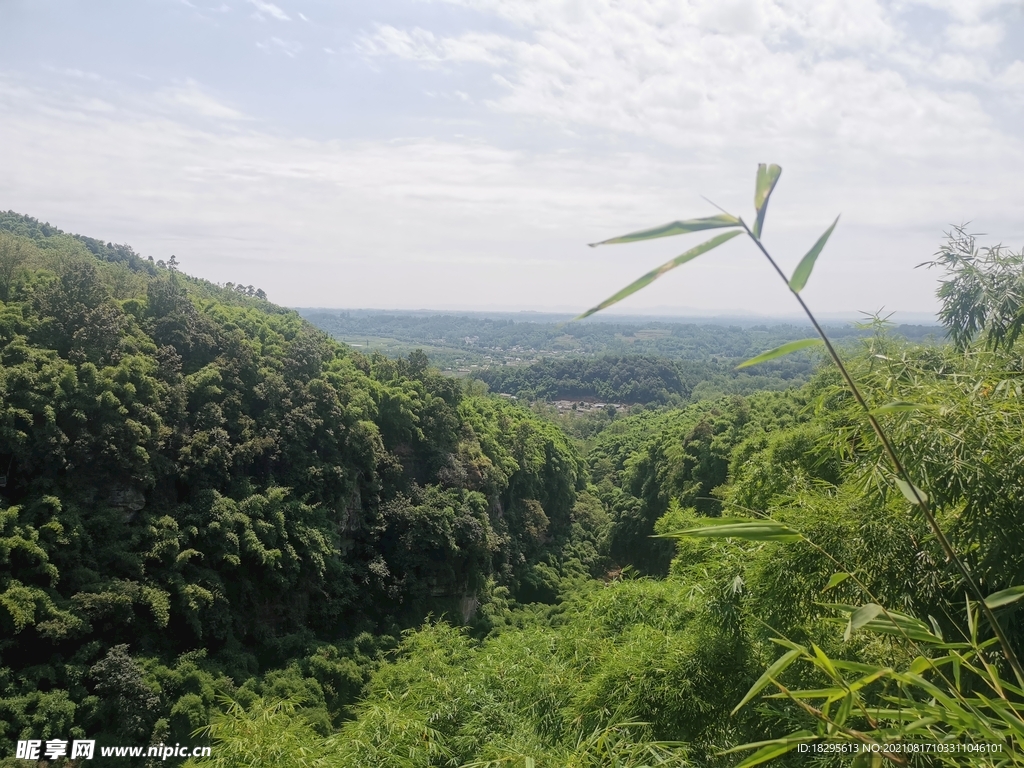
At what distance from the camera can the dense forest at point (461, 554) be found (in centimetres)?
212

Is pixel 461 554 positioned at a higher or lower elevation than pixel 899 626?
lower

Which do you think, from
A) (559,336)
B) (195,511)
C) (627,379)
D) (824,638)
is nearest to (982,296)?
(824,638)

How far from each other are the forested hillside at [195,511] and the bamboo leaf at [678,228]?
11411mm

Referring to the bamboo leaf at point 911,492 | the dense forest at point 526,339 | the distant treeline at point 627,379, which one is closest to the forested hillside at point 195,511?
the bamboo leaf at point 911,492

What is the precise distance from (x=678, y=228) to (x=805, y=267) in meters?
0.25

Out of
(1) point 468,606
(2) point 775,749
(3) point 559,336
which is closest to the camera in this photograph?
(2) point 775,749

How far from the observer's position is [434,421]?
64.2 feet

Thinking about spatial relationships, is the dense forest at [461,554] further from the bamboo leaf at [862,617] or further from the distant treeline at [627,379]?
the distant treeline at [627,379]

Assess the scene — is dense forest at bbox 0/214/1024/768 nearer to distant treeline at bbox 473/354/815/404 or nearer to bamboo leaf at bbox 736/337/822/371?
bamboo leaf at bbox 736/337/822/371

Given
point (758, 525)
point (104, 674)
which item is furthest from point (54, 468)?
point (758, 525)

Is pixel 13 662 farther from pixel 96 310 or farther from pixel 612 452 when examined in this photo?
pixel 612 452

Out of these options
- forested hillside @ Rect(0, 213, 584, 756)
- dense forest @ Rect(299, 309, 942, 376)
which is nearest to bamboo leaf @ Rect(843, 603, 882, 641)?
forested hillside @ Rect(0, 213, 584, 756)

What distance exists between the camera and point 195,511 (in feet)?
41.1

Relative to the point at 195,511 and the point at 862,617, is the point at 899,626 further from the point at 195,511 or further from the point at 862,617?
the point at 195,511
